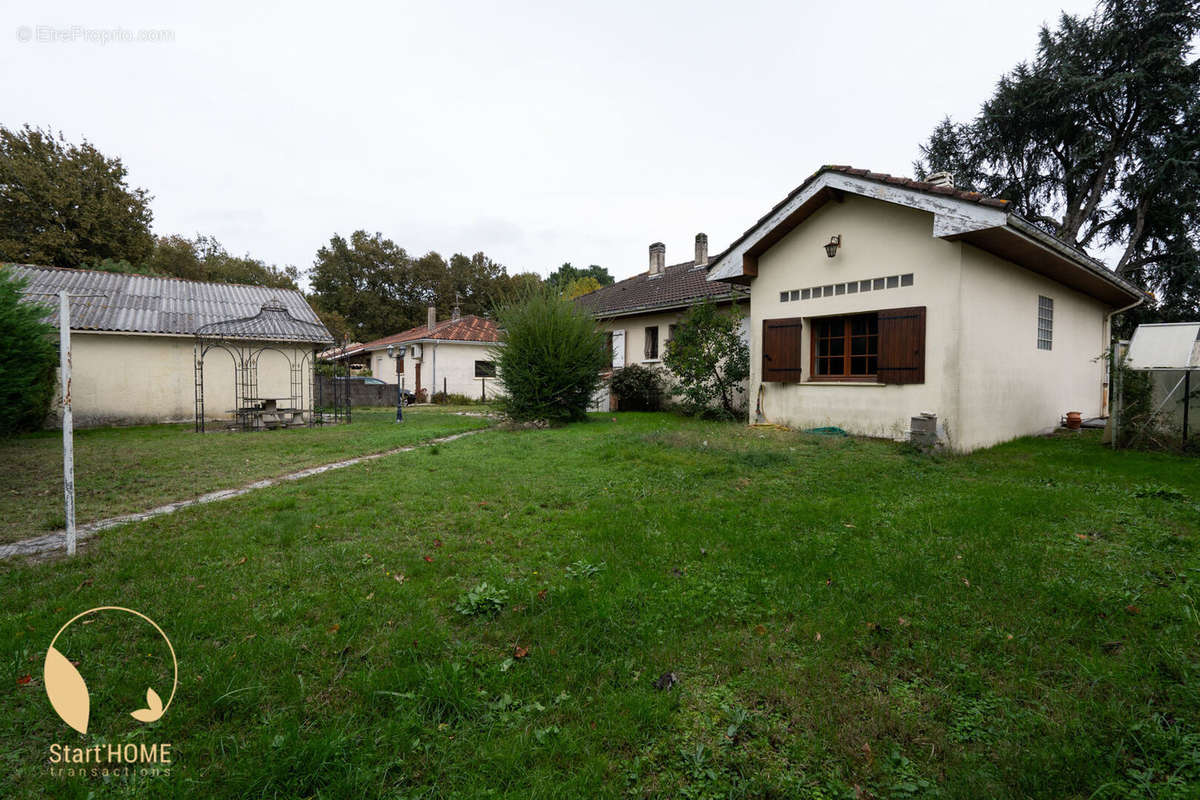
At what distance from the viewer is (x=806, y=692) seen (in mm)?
2371

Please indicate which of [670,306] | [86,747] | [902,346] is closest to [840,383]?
[902,346]

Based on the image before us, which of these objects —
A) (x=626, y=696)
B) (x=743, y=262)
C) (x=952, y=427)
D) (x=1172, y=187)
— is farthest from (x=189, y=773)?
(x=1172, y=187)

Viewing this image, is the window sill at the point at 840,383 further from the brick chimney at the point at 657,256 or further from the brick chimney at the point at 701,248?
the brick chimney at the point at 657,256

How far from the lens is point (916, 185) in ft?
26.6

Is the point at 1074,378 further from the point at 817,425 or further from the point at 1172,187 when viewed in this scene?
the point at 1172,187

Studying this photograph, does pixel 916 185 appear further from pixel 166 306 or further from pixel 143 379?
pixel 166 306

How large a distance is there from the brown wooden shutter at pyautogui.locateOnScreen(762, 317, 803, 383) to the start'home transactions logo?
33.0ft

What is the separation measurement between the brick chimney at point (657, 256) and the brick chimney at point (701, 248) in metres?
1.74

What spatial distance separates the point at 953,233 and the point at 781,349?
11.6 ft

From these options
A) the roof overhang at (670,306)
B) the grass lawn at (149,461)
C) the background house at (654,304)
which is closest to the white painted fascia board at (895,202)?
the roof overhang at (670,306)

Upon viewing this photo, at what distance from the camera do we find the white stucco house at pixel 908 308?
827cm

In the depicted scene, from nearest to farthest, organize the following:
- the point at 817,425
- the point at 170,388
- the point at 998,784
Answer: the point at 998,784, the point at 817,425, the point at 170,388

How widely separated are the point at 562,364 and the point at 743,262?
15.9 feet

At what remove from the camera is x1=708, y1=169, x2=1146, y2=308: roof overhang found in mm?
7602
